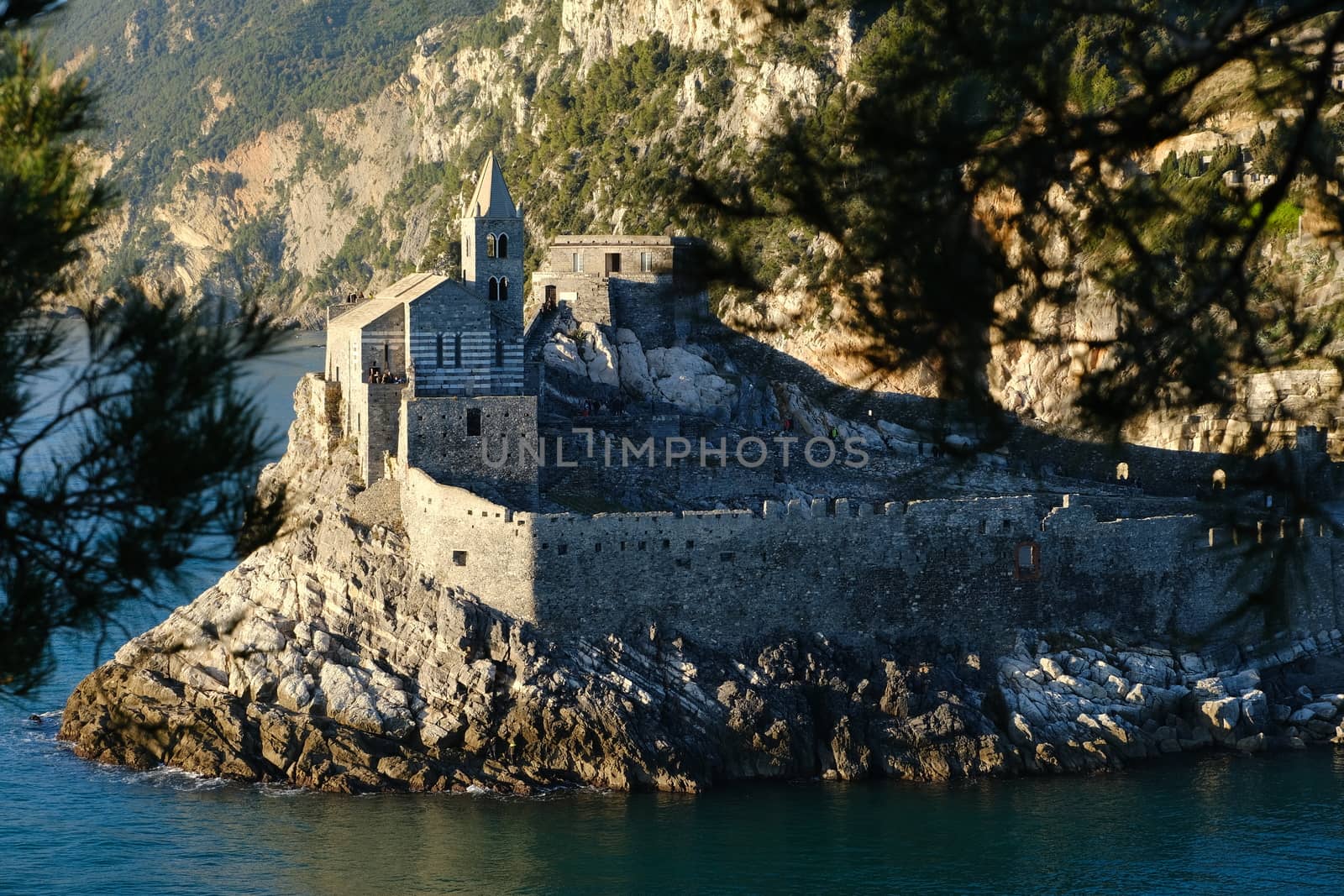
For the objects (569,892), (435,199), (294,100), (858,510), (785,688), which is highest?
(294,100)

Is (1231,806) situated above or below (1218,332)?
below

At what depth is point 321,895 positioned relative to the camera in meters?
38.2

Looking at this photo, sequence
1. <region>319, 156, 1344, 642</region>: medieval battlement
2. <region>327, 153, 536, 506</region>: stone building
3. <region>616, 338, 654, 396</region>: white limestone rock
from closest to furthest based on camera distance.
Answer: <region>319, 156, 1344, 642</region>: medieval battlement → <region>327, 153, 536, 506</region>: stone building → <region>616, 338, 654, 396</region>: white limestone rock

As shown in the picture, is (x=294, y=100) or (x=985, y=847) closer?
(x=985, y=847)

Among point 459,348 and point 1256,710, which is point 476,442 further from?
point 1256,710

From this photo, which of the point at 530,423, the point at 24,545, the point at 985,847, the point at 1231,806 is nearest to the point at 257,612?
the point at 530,423

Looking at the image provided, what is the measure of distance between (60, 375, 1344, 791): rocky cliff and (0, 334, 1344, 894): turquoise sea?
62 cm

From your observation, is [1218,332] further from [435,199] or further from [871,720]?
[435,199]

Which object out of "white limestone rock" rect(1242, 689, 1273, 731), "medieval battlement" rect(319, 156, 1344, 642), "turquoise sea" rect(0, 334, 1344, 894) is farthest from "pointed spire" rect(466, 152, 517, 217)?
"white limestone rock" rect(1242, 689, 1273, 731)

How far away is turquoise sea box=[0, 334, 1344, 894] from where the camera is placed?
39.1 metres

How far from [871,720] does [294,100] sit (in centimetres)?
11498

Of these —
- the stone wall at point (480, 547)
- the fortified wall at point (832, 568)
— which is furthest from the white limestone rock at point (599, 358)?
the stone wall at point (480, 547)

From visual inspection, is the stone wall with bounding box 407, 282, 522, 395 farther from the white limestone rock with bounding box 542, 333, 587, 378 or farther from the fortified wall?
the white limestone rock with bounding box 542, 333, 587, 378

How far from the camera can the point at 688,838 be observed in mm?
40719
